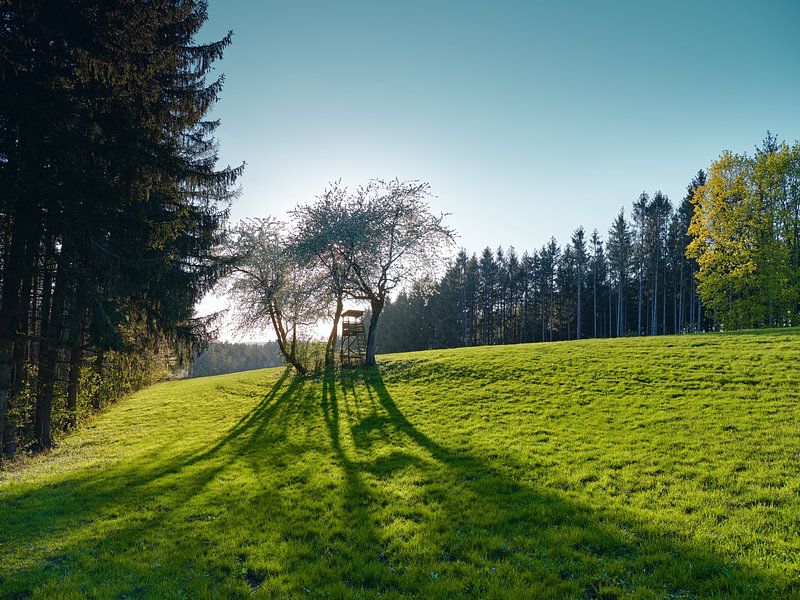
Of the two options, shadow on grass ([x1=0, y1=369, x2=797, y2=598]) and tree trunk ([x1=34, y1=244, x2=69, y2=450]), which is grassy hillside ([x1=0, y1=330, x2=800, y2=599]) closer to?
shadow on grass ([x1=0, y1=369, x2=797, y2=598])

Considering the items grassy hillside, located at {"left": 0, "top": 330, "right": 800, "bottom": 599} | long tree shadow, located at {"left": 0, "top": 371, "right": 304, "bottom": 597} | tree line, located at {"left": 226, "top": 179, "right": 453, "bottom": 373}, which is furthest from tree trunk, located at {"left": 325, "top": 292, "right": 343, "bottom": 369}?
long tree shadow, located at {"left": 0, "top": 371, "right": 304, "bottom": 597}

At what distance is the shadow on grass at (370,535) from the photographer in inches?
208

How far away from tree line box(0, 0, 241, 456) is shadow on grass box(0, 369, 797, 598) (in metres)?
5.02

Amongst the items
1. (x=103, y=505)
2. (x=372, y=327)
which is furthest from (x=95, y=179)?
(x=372, y=327)

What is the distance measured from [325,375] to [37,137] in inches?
782

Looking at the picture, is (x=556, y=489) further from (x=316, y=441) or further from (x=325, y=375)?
(x=325, y=375)

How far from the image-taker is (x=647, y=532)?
6.15 meters

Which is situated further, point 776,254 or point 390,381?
point 776,254

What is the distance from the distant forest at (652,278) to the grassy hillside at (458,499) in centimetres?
1688

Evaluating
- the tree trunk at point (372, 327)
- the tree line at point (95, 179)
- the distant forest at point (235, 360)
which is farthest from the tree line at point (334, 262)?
the distant forest at point (235, 360)

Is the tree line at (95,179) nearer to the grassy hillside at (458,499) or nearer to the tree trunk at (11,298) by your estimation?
the tree trunk at (11,298)

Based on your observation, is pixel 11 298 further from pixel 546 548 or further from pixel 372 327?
pixel 372 327

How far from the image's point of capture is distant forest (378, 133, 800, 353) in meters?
30.3

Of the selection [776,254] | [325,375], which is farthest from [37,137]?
[776,254]
